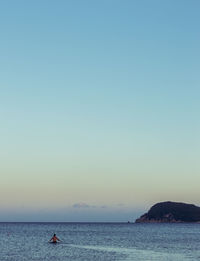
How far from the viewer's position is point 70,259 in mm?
76312

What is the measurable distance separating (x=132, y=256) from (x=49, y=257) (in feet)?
50.6

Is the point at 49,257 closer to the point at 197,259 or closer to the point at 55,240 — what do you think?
the point at 197,259

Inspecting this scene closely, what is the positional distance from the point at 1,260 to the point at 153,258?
26.4 metres

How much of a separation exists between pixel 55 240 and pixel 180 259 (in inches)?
1987

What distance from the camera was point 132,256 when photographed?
81.0 meters

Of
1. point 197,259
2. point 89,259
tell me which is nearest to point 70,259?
point 89,259

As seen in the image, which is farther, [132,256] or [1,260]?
[132,256]

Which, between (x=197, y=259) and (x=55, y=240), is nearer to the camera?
(x=197, y=259)

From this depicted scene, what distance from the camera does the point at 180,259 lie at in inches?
2995

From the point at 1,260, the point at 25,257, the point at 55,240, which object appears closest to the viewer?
the point at 1,260

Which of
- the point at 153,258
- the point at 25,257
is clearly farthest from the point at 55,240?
the point at 153,258

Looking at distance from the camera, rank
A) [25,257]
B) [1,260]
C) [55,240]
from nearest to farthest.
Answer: [1,260], [25,257], [55,240]

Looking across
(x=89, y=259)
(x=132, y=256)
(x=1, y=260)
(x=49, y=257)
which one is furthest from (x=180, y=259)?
(x=1, y=260)

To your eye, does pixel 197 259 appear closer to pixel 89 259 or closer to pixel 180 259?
pixel 180 259
